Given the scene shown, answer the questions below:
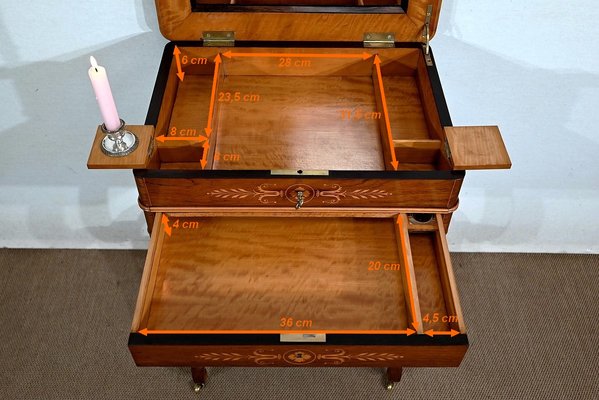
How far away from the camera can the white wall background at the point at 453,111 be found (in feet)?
4.48

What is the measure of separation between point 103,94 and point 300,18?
1.58ft

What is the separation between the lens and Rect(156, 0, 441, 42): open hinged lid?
4.10 ft

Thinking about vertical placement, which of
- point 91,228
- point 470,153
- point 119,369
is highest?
point 91,228

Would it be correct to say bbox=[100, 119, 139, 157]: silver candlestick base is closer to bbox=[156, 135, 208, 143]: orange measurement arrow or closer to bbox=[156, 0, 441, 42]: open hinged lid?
bbox=[156, 135, 208, 143]: orange measurement arrow

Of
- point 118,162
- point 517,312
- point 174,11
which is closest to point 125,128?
point 118,162

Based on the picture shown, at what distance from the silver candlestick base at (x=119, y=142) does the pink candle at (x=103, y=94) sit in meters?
0.01

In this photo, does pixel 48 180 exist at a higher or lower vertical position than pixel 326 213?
higher

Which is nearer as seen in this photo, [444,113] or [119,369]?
[444,113]

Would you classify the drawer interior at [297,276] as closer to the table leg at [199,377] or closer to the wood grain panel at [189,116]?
the wood grain panel at [189,116]

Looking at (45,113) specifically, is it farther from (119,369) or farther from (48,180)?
(119,369)

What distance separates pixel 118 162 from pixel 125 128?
9cm

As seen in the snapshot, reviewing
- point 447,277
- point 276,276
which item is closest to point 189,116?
point 276,276

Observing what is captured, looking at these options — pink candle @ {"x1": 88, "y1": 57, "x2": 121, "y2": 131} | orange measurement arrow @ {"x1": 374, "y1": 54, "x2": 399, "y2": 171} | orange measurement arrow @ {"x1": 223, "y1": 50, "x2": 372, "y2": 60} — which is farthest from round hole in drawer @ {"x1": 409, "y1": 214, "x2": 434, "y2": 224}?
pink candle @ {"x1": 88, "y1": 57, "x2": 121, "y2": 131}

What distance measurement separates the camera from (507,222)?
183cm
